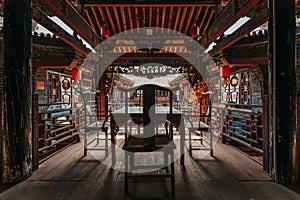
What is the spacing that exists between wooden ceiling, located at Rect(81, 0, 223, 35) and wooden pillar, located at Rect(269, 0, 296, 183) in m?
1.94

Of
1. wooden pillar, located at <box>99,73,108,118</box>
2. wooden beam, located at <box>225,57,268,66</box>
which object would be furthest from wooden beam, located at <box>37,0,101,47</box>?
wooden beam, located at <box>225,57,268,66</box>

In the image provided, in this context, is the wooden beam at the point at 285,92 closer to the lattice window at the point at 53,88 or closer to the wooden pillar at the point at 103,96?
the wooden pillar at the point at 103,96

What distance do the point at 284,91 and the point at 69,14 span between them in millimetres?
3721

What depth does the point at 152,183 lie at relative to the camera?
8.48ft

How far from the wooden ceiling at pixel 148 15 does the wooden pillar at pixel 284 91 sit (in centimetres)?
194

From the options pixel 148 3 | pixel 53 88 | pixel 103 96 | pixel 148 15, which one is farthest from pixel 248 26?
pixel 53 88

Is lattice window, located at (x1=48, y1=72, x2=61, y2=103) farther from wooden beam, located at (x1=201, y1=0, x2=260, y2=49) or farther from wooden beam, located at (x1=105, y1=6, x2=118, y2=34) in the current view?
wooden beam, located at (x1=201, y1=0, x2=260, y2=49)

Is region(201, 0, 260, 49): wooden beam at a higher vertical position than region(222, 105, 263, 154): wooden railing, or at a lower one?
higher

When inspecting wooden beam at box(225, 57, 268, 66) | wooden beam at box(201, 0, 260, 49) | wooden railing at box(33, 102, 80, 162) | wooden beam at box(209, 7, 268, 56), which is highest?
wooden beam at box(201, 0, 260, 49)

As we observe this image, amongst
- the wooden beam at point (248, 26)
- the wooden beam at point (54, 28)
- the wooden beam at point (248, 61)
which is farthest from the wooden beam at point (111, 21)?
the wooden beam at point (248, 61)

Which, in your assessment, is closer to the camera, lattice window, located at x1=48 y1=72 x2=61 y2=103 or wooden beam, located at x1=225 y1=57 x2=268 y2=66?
wooden beam, located at x1=225 y1=57 x2=268 y2=66

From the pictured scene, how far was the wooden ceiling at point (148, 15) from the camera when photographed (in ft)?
14.5

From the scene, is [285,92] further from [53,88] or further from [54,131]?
[53,88]

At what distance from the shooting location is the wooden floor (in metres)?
2.26
